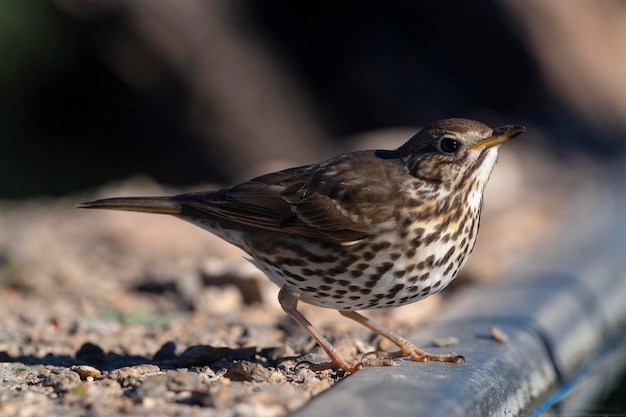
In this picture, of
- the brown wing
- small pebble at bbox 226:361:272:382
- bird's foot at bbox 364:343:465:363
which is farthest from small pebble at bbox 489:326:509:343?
small pebble at bbox 226:361:272:382

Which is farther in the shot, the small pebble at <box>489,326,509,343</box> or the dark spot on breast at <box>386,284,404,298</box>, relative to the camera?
the small pebble at <box>489,326,509,343</box>

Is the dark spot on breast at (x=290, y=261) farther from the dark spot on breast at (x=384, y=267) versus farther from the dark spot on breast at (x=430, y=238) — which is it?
the dark spot on breast at (x=430, y=238)

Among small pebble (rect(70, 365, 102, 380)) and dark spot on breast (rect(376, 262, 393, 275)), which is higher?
dark spot on breast (rect(376, 262, 393, 275))

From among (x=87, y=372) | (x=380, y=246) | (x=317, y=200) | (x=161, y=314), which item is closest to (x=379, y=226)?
(x=380, y=246)

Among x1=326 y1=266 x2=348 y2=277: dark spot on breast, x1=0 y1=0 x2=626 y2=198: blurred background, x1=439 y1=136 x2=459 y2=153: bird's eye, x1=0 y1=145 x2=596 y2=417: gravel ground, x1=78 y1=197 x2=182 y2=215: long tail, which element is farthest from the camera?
x1=0 y1=0 x2=626 y2=198: blurred background

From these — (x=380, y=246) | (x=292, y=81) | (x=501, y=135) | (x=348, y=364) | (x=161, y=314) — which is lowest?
(x=161, y=314)

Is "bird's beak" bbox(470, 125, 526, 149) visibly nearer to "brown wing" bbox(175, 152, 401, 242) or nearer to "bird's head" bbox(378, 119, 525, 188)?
"bird's head" bbox(378, 119, 525, 188)

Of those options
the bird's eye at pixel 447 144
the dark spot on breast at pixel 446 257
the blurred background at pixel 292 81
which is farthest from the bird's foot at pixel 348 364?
the blurred background at pixel 292 81

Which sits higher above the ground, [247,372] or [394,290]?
[394,290]

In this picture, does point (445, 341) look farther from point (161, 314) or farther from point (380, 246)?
point (161, 314)
